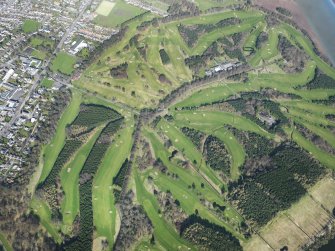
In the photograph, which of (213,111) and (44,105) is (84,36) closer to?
(44,105)

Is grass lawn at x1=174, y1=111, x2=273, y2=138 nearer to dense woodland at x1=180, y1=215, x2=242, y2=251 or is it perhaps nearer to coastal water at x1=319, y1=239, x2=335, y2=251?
dense woodland at x1=180, y1=215, x2=242, y2=251

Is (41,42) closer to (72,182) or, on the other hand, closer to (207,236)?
(72,182)

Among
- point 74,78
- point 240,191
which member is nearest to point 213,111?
point 240,191

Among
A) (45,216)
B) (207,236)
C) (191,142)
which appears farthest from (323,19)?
(45,216)

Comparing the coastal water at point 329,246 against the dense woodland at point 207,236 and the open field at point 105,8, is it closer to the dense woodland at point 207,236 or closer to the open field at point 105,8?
the dense woodland at point 207,236

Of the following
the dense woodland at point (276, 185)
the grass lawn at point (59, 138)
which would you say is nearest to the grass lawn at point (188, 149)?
the dense woodland at point (276, 185)

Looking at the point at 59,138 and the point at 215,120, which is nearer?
the point at 59,138
